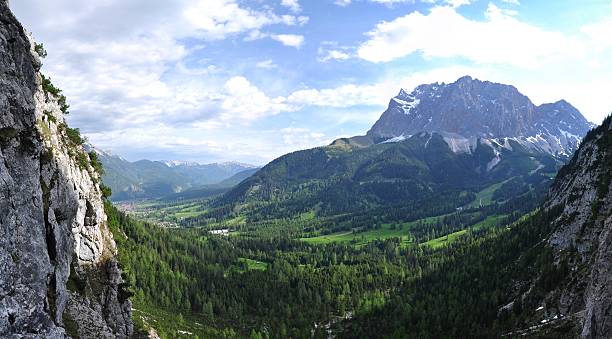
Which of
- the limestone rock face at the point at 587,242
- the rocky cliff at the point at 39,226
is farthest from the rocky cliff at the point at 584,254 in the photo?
the rocky cliff at the point at 39,226

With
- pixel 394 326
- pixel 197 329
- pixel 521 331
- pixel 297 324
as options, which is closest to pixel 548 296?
pixel 521 331

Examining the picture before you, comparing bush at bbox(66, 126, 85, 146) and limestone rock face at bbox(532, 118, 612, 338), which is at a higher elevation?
bush at bbox(66, 126, 85, 146)

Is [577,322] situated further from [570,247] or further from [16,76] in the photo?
[16,76]

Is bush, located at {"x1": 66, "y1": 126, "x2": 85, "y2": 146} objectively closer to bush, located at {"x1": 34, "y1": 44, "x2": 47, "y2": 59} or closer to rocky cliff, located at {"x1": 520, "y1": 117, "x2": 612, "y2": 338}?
bush, located at {"x1": 34, "y1": 44, "x2": 47, "y2": 59}

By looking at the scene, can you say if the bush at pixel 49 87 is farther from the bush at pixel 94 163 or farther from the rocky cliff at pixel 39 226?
the bush at pixel 94 163

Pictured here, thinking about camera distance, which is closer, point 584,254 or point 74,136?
point 74,136

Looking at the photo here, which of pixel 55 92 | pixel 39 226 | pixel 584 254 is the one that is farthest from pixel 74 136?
pixel 584 254

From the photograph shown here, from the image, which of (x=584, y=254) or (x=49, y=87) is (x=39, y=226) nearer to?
(x=49, y=87)

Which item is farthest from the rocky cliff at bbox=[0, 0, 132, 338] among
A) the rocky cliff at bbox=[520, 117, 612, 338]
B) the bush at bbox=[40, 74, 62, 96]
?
the rocky cliff at bbox=[520, 117, 612, 338]
